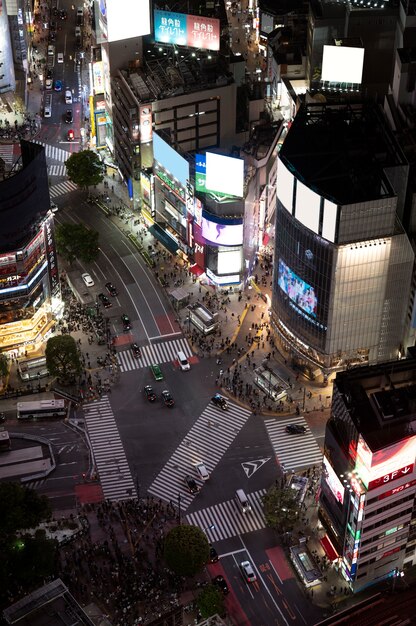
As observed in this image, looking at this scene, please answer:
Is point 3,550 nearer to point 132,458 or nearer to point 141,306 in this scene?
point 132,458

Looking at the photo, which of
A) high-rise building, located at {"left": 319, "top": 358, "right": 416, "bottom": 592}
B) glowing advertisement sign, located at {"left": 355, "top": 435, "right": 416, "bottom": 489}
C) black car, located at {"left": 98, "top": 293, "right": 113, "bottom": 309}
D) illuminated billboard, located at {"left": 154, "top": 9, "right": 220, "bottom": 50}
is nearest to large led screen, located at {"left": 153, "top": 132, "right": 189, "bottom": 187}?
illuminated billboard, located at {"left": 154, "top": 9, "right": 220, "bottom": 50}

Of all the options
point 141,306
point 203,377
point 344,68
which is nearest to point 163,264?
point 141,306

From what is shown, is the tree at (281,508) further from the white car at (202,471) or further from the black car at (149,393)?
the black car at (149,393)

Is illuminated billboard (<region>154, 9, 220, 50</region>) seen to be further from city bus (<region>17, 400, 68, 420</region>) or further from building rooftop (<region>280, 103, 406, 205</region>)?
city bus (<region>17, 400, 68, 420</region>)

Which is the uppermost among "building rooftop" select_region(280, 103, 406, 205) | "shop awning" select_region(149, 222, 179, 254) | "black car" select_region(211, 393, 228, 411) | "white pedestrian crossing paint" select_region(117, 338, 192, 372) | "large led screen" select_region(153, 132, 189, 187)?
"building rooftop" select_region(280, 103, 406, 205)

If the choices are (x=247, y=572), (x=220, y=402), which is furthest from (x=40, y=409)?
(x=247, y=572)
